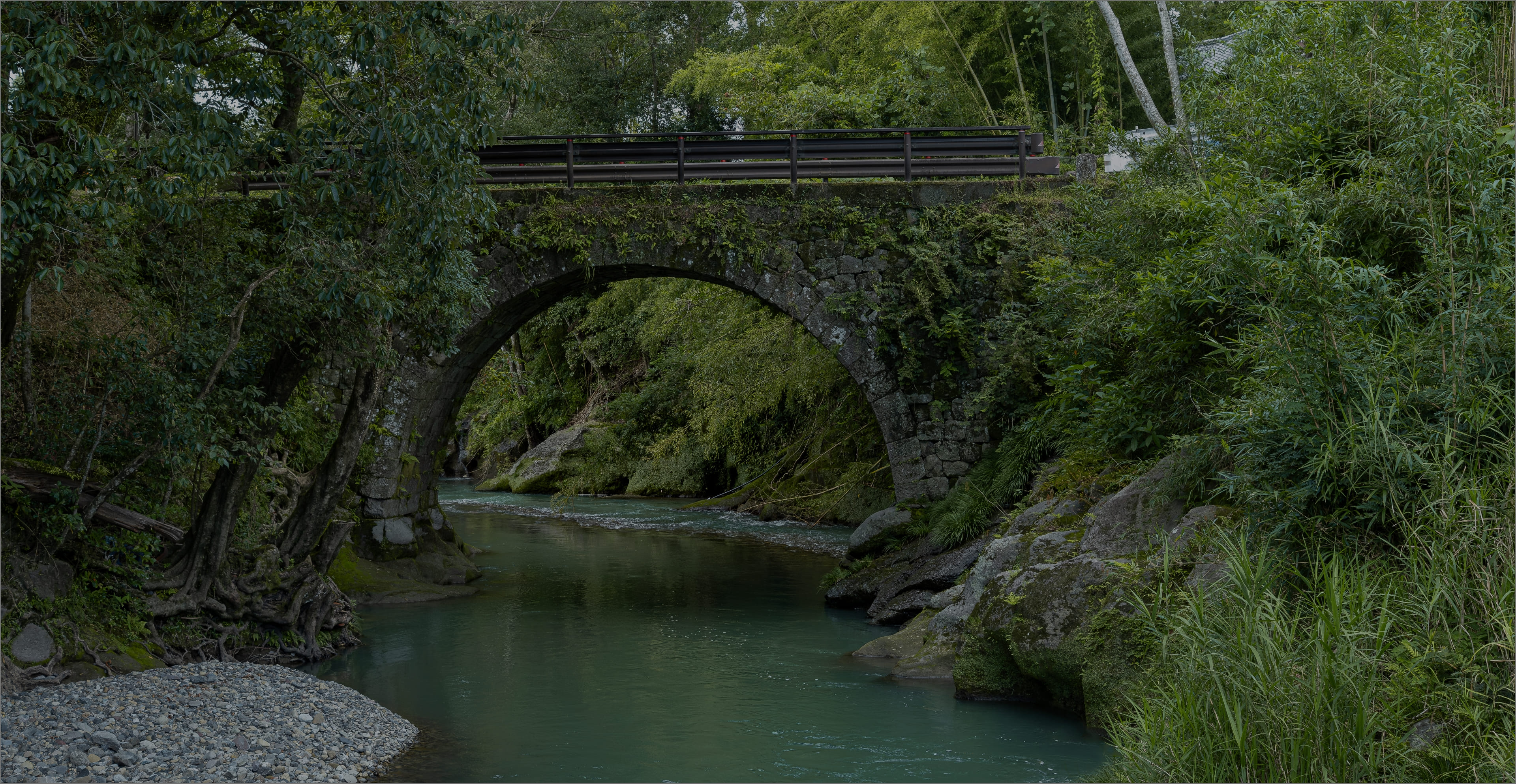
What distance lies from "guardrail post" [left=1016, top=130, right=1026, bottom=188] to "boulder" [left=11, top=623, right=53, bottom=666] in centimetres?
875

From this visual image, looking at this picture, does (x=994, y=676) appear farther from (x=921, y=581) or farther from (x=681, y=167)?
(x=681, y=167)

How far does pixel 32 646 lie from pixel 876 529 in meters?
6.71

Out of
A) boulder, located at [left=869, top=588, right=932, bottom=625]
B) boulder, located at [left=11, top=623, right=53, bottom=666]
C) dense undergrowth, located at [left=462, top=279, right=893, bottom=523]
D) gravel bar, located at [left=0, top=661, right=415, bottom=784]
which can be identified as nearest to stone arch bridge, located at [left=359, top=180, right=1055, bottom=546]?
boulder, located at [left=869, top=588, right=932, bottom=625]

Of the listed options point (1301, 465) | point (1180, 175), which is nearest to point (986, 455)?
point (1180, 175)

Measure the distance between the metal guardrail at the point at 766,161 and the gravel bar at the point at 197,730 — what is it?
18.8ft

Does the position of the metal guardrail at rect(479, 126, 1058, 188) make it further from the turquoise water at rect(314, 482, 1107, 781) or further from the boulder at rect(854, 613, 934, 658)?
the boulder at rect(854, 613, 934, 658)

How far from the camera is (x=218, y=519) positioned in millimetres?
7160

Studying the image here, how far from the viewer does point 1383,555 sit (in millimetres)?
4543

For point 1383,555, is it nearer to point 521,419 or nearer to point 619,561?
point 619,561

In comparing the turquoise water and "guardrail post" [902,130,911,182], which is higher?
"guardrail post" [902,130,911,182]

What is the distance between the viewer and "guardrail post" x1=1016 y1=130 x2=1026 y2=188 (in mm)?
10648

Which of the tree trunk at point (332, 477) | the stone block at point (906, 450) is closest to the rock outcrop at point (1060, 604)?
the stone block at point (906, 450)

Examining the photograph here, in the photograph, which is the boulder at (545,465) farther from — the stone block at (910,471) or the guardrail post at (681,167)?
the stone block at (910,471)

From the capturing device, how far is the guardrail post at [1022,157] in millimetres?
10648
